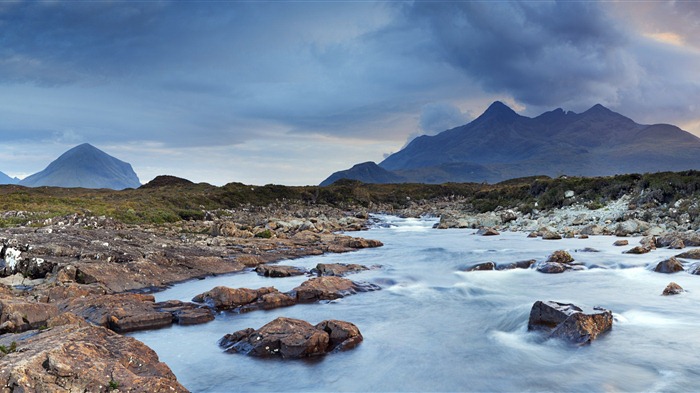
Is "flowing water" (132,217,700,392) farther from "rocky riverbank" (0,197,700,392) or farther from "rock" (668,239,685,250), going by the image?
"rock" (668,239,685,250)

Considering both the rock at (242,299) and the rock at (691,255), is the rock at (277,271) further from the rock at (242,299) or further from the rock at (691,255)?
the rock at (691,255)

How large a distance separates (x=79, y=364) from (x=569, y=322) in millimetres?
9957

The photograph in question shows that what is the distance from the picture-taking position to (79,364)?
614 cm

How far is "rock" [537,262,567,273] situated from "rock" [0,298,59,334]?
17.4 m

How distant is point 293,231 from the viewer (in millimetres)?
35312

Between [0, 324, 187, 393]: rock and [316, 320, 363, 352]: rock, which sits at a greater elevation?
[0, 324, 187, 393]: rock

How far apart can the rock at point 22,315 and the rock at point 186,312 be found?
2972mm

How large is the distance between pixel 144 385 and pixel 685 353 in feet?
35.8

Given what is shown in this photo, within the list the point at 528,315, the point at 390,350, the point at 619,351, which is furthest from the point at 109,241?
the point at 619,351

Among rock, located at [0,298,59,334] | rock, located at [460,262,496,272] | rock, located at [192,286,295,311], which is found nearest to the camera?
rock, located at [0,298,59,334]

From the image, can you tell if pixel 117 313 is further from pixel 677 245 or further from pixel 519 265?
pixel 677 245

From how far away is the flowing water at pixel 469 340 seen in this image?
8.48m

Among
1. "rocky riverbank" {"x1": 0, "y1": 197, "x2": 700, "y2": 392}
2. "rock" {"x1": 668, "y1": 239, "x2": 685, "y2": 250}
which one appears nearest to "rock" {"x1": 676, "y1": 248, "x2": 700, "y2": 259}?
"rock" {"x1": 668, "y1": 239, "x2": 685, "y2": 250}

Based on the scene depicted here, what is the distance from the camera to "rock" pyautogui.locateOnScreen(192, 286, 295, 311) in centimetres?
1323
